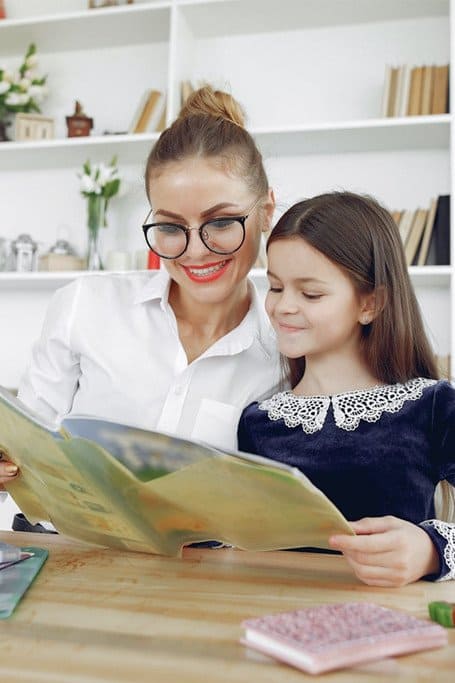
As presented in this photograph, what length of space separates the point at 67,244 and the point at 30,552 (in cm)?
229

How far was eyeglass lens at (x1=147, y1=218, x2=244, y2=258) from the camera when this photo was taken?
1.44 metres

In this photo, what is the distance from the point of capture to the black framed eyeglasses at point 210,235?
1.44 m

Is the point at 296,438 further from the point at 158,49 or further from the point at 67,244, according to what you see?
the point at 158,49

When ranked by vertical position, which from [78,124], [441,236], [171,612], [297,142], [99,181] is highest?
[78,124]

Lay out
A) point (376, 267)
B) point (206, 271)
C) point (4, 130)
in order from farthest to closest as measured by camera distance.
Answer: point (4, 130) → point (206, 271) → point (376, 267)

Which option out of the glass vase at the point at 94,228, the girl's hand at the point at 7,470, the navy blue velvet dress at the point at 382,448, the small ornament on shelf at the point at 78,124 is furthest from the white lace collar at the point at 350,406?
the small ornament on shelf at the point at 78,124

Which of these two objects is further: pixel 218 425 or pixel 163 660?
pixel 218 425

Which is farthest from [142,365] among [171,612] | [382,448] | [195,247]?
[171,612]

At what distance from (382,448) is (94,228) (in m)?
2.00

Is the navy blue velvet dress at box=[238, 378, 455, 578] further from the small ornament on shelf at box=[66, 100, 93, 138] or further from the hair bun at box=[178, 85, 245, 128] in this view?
the small ornament on shelf at box=[66, 100, 93, 138]

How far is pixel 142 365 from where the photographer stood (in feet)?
5.05

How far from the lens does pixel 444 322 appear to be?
9.43 feet

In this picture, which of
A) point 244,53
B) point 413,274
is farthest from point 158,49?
point 413,274

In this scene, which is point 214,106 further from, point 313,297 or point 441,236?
point 441,236
